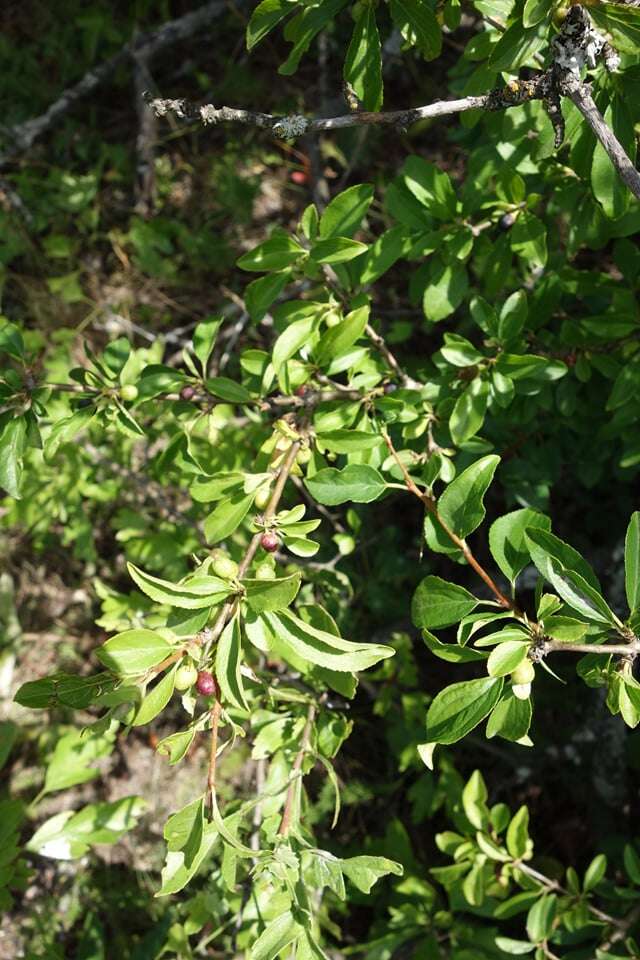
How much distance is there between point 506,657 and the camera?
136 centimetres

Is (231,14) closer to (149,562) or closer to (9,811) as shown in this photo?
(149,562)

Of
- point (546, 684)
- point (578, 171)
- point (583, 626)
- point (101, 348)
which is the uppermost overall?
point (578, 171)

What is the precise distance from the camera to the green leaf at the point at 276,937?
1.45 meters

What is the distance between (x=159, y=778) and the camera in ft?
11.2

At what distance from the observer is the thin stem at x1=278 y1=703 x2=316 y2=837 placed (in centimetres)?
169

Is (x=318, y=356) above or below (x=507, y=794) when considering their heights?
above

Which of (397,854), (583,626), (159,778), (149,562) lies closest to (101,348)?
(149,562)

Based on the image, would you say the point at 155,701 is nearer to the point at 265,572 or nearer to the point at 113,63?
the point at 265,572

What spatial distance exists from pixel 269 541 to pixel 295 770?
0.62 m

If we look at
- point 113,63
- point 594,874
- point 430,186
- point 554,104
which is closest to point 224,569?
point 554,104

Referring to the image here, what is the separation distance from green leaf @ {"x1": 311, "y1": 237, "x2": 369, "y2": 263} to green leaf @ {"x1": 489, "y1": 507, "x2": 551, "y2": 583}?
650mm

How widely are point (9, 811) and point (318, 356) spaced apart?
5.92 ft

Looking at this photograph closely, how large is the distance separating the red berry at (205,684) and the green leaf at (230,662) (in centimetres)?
4

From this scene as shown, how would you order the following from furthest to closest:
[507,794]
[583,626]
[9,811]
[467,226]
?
1. [507,794]
2. [9,811]
3. [467,226]
4. [583,626]
